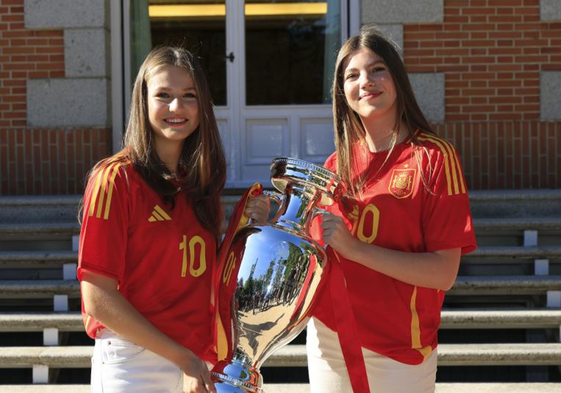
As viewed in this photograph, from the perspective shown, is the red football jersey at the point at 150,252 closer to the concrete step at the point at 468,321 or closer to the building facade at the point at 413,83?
the concrete step at the point at 468,321

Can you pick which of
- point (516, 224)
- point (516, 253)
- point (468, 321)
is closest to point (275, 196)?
point (468, 321)

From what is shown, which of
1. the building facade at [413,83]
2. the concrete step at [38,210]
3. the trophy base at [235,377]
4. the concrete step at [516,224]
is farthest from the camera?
the building facade at [413,83]

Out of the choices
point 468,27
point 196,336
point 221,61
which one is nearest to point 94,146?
point 221,61

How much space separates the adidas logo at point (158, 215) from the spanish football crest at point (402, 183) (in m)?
0.62

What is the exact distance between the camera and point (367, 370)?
2.26m

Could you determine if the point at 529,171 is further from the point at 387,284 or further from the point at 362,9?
the point at 387,284

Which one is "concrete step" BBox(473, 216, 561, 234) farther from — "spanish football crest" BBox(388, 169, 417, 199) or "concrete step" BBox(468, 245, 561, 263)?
"spanish football crest" BBox(388, 169, 417, 199)

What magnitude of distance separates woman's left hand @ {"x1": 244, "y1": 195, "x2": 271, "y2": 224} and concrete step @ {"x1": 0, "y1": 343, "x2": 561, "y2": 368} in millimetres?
2570

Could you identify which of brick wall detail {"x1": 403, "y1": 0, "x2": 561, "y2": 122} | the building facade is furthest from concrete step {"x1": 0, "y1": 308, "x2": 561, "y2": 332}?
brick wall detail {"x1": 403, "y1": 0, "x2": 561, "y2": 122}

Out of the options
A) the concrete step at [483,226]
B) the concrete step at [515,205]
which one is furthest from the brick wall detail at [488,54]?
the concrete step at [483,226]

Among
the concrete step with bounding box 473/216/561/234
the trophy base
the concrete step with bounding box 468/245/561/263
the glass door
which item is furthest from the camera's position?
the glass door

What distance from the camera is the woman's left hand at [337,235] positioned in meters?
2.11

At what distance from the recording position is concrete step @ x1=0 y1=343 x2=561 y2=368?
15.6 feet

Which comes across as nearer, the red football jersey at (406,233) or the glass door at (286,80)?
the red football jersey at (406,233)
